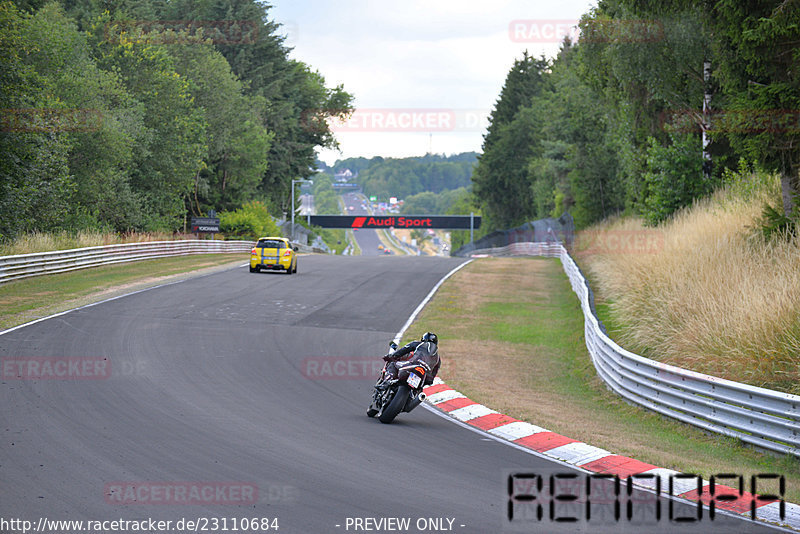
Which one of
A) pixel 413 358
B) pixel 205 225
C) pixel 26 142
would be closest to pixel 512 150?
pixel 205 225

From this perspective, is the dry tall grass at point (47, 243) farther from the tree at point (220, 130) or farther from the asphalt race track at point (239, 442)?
the tree at point (220, 130)

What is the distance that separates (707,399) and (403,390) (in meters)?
4.25

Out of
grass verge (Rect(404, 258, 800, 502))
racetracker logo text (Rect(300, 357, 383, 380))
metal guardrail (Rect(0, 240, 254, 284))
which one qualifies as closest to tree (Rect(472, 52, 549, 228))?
metal guardrail (Rect(0, 240, 254, 284))

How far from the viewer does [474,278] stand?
33.8m

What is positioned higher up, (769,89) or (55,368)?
(769,89)

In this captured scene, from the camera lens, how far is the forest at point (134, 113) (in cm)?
3544

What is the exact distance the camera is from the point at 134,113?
163 feet

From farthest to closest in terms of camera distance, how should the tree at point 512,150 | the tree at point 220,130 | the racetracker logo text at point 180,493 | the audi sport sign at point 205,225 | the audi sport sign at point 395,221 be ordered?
the tree at point 512,150 → the audi sport sign at point 395,221 → the tree at point 220,130 → the audi sport sign at point 205,225 → the racetracker logo text at point 180,493

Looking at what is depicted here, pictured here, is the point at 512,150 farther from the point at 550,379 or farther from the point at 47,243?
the point at 550,379

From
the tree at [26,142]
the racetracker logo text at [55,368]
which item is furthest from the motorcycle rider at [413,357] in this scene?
the tree at [26,142]

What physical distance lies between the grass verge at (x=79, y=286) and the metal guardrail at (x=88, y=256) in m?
0.33

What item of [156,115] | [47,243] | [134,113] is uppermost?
[156,115]

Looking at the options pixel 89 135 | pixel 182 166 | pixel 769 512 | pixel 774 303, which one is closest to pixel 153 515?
pixel 769 512

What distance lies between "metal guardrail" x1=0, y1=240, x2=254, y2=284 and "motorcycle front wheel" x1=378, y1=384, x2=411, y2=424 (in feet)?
64.7
